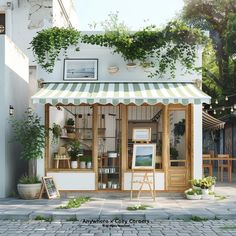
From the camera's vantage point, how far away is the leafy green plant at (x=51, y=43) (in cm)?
1480

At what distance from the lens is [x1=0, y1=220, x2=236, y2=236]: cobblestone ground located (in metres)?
9.28

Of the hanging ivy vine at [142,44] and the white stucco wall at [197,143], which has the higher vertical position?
the hanging ivy vine at [142,44]

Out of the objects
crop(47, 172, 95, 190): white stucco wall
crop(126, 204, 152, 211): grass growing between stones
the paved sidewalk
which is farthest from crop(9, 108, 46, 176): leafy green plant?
crop(126, 204, 152, 211): grass growing between stones

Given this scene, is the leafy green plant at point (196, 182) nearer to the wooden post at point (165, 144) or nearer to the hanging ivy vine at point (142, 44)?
the wooden post at point (165, 144)

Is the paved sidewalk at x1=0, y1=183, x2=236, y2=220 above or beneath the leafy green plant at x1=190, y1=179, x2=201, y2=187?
beneath

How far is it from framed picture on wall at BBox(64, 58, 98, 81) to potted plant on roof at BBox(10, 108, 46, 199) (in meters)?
1.72

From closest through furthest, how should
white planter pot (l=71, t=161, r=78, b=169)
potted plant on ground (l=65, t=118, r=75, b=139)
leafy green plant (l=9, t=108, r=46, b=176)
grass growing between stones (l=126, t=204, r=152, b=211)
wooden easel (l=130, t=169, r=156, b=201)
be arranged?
grass growing between stones (l=126, t=204, r=152, b=211) → wooden easel (l=130, t=169, r=156, b=201) → leafy green plant (l=9, t=108, r=46, b=176) → white planter pot (l=71, t=161, r=78, b=169) → potted plant on ground (l=65, t=118, r=75, b=139)

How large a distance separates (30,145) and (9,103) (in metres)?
1.70

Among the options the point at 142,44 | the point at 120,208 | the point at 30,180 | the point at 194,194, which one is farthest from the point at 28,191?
the point at 142,44

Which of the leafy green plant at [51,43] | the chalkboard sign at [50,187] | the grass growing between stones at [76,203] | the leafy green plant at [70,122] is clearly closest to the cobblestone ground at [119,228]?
the grass growing between stones at [76,203]

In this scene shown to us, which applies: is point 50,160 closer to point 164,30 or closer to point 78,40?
point 78,40

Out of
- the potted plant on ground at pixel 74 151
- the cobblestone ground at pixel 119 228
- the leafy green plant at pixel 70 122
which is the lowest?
the cobblestone ground at pixel 119 228

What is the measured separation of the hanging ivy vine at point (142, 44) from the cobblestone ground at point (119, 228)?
5822mm

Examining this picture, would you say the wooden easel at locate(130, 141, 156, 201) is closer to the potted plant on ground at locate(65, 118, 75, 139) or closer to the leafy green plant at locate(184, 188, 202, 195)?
the leafy green plant at locate(184, 188, 202, 195)
